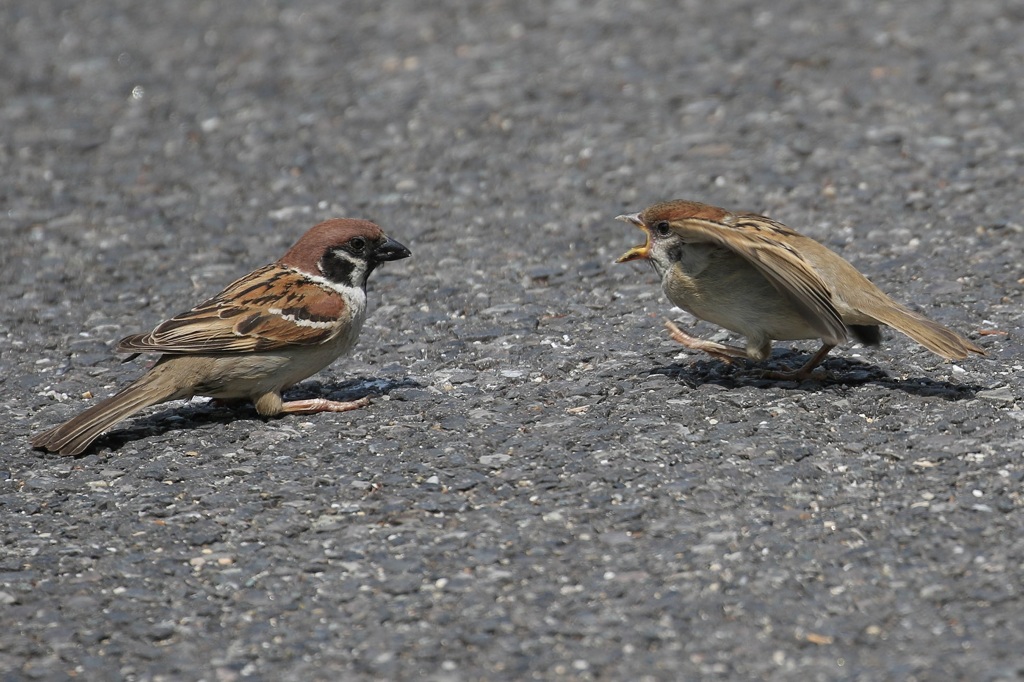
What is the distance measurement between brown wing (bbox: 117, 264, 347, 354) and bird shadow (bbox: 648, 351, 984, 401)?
1.55m

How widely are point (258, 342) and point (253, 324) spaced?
9 centimetres

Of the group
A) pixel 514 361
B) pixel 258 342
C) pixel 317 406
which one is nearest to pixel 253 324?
pixel 258 342

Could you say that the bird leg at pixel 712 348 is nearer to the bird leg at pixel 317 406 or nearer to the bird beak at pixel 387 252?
A: the bird beak at pixel 387 252

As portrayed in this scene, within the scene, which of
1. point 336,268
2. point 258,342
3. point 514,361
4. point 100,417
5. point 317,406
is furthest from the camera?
point 514,361

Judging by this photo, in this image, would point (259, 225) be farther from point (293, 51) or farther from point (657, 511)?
point (657, 511)

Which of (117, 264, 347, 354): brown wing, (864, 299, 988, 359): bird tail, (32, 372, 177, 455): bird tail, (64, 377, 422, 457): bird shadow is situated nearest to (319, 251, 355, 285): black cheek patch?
(117, 264, 347, 354): brown wing

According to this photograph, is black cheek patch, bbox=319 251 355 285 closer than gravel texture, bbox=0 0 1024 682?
No

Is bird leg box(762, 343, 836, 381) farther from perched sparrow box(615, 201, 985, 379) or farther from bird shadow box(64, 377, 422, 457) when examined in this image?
bird shadow box(64, 377, 422, 457)

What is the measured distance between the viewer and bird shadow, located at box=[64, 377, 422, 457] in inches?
225

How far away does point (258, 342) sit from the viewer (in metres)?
5.66

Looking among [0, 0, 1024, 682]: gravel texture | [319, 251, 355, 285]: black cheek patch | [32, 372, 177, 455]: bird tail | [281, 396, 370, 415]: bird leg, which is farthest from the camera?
[319, 251, 355, 285]: black cheek patch

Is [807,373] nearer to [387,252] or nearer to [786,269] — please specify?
[786,269]

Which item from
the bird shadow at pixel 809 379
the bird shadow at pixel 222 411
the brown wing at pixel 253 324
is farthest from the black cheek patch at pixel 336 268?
the bird shadow at pixel 809 379

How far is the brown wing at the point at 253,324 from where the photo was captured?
5641 millimetres
